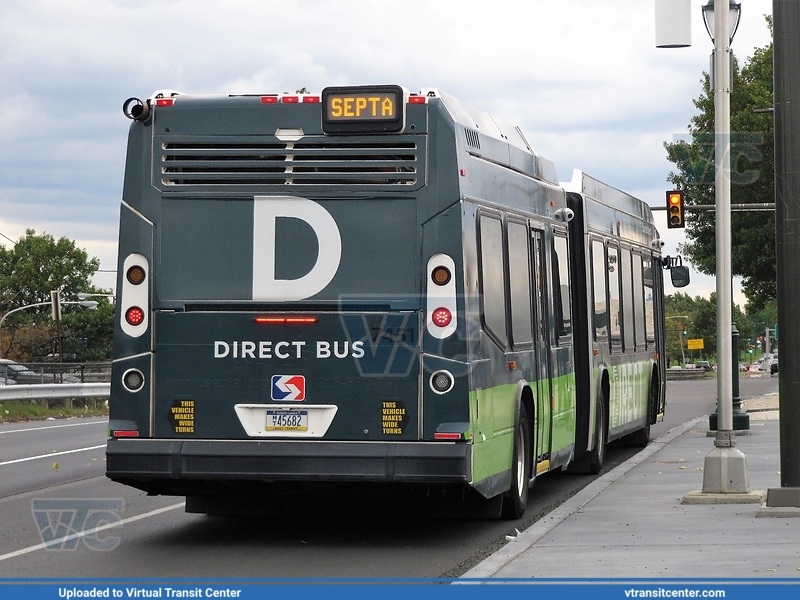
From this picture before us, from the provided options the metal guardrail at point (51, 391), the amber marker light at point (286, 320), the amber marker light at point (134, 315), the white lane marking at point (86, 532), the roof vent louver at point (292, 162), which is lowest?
the white lane marking at point (86, 532)

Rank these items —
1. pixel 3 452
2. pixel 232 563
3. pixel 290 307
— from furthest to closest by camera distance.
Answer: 1. pixel 3 452
2. pixel 290 307
3. pixel 232 563

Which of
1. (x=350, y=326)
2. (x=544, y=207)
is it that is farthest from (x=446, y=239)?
(x=544, y=207)

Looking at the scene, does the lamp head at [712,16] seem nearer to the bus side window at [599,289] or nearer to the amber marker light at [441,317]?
the bus side window at [599,289]

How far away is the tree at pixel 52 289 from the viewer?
122 metres

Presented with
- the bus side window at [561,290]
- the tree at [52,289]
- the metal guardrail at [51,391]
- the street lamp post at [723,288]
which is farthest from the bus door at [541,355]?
the tree at [52,289]

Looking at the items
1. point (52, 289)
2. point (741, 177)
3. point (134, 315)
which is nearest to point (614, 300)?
point (134, 315)

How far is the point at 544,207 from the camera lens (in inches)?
531

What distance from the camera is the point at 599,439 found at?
16609mm

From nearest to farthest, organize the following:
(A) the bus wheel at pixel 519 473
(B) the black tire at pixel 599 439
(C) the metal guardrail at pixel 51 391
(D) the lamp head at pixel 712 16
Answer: (A) the bus wheel at pixel 519 473
(D) the lamp head at pixel 712 16
(B) the black tire at pixel 599 439
(C) the metal guardrail at pixel 51 391

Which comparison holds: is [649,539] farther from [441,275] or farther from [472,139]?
[472,139]

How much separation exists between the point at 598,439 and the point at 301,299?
7288 mm

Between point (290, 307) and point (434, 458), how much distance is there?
156cm

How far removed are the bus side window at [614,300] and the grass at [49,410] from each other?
55.9 feet

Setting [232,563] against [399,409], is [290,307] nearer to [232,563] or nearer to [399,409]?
[399,409]
